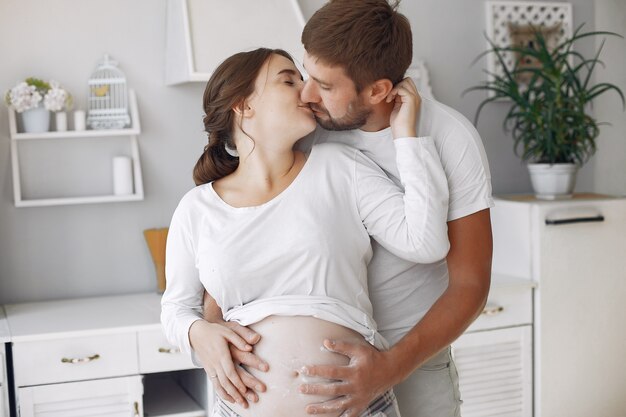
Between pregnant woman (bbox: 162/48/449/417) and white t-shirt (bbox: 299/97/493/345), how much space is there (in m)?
0.06

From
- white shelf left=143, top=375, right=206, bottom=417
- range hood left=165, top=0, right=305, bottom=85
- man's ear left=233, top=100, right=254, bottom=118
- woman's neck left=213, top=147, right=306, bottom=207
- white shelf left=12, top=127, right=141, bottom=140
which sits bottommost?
white shelf left=143, top=375, right=206, bottom=417

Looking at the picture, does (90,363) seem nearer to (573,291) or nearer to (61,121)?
(61,121)

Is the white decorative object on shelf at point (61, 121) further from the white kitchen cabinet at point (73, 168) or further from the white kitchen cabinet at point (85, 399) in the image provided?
the white kitchen cabinet at point (85, 399)

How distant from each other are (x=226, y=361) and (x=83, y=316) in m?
1.59

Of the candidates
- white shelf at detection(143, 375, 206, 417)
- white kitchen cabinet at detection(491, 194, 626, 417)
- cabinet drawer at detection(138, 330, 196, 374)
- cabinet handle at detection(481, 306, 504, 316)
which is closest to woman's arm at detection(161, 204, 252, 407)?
cabinet drawer at detection(138, 330, 196, 374)

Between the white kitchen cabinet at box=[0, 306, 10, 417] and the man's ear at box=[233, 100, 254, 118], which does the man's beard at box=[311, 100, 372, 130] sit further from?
the white kitchen cabinet at box=[0, 306, 10, 417]

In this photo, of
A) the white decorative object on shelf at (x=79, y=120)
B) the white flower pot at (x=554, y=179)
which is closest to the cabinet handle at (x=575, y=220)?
the white flower pot at (x=554, y=179)

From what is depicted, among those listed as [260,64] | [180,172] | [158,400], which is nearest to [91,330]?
[158,400]

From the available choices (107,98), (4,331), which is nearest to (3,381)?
(4,331)

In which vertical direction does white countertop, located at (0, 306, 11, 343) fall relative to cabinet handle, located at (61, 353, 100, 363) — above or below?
above

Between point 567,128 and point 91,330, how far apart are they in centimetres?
214

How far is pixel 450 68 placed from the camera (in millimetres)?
3945

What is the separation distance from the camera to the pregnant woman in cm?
159

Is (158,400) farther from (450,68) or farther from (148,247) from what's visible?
(450,68)
